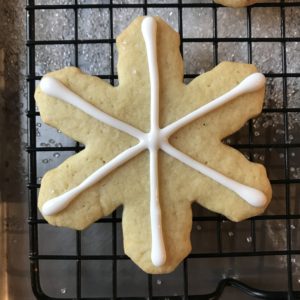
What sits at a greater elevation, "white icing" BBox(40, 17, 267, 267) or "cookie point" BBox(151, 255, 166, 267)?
"white icing" BBox(40, 17, 267, 267)

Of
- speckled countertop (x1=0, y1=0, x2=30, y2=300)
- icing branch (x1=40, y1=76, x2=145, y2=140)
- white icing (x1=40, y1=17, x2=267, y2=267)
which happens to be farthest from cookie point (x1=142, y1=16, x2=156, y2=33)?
speckled countertop (x1=0, y1=0, x2=30, y2=300)

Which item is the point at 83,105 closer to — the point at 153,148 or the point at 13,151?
the point at 153,148

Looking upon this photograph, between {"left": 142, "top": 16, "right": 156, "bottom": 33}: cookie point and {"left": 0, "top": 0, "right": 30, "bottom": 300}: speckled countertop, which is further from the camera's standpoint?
{"left": 0, "top": 0, "right": 30, "bottom": 300}: speckled countertop

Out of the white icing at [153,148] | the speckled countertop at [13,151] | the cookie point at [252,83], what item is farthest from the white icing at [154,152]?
the speckled countertop at [13,151]

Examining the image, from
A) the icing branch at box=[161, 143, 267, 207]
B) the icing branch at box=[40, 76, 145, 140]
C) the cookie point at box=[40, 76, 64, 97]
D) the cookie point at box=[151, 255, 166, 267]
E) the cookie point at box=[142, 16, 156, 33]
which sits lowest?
the cookie point at box=[151, 255, 166, 267]

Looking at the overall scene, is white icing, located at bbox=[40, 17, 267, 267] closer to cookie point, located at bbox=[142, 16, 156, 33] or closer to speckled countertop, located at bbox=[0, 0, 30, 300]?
cookie point, located at bbox=[142, 16, 156, 33]

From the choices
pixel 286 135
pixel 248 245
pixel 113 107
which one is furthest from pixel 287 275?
pixel 113 107

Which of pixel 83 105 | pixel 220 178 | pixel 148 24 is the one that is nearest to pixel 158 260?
pixel 220 178

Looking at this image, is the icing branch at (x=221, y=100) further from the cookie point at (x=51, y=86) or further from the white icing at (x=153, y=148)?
the cookie point at (x=51, y=86)
